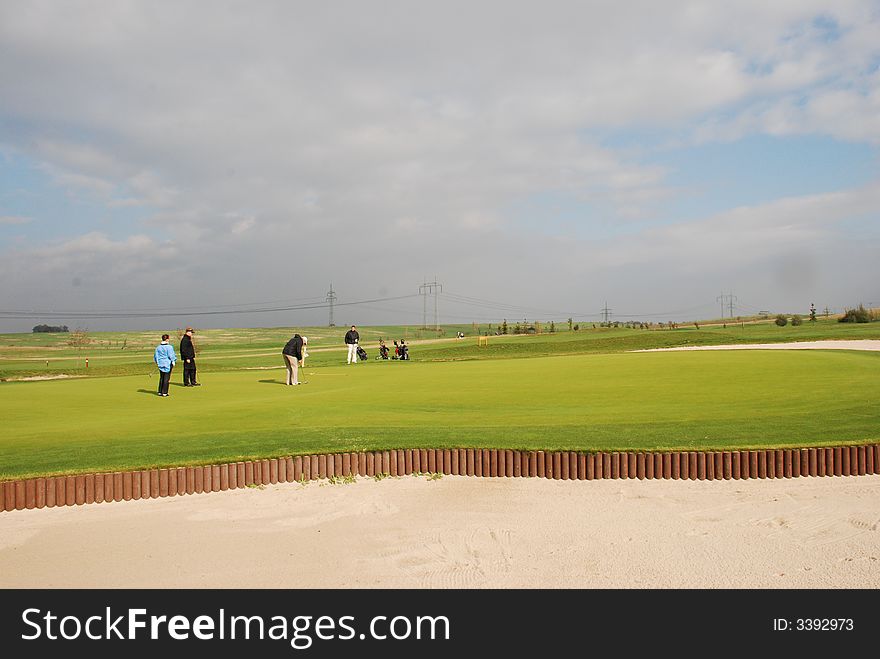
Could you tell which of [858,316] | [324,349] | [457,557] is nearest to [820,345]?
[858,316]

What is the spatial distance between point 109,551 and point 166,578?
1.50m

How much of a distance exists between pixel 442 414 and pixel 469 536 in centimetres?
816

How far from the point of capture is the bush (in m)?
74.8

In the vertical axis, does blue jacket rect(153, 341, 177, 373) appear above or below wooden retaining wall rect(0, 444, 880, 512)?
above

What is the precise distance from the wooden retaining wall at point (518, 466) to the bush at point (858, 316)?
7330cm

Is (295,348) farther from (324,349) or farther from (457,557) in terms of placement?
(324,349)

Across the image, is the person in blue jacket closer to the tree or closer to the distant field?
the distant field

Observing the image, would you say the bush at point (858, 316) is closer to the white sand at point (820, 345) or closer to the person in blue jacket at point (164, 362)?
the white sand at point (820, 345)

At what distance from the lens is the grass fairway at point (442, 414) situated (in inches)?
528

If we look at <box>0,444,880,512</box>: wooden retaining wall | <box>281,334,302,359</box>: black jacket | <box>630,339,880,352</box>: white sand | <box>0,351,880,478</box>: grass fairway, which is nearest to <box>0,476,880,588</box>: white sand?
<box>0,444,880,512</box>: wooden retaining wall

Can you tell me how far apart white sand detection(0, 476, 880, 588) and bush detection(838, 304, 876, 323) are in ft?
243

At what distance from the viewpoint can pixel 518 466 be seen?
12664 mm
